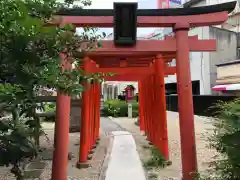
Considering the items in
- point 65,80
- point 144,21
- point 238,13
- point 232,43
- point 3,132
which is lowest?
point 3,132

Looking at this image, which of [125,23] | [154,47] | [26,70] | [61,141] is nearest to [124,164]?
[61,141]

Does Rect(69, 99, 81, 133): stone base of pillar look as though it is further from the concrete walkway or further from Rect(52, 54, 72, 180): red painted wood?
Rect(52, 54, 72, 180): red painted wood

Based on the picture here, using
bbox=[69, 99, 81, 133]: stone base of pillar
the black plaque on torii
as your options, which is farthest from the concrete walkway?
bbox=[69, 99, 81, 133]: stone base of pillar

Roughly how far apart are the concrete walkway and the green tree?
3.16 m

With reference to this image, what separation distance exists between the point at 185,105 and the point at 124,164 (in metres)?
1.99

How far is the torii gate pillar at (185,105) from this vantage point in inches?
207

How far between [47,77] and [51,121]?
52.2 feet

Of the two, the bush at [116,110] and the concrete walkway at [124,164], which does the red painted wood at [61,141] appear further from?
the bush at [116,110]

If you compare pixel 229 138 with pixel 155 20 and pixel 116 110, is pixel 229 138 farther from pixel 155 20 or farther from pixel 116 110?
pixel 116 110

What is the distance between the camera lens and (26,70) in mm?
2504

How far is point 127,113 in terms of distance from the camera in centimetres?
2352

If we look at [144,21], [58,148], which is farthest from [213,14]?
[58,148]

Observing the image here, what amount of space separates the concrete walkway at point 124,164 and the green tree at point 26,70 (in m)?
3.16

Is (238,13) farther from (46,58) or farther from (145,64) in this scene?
(46,58)
